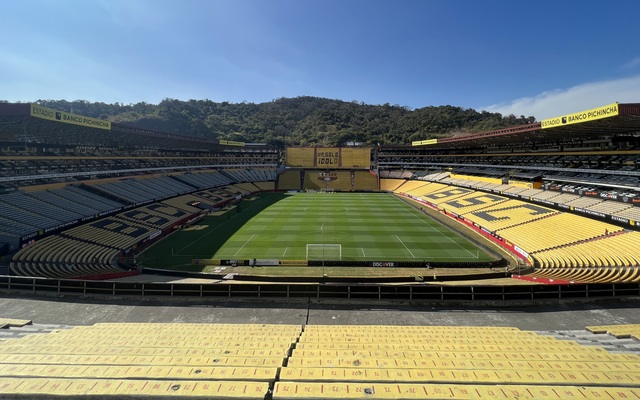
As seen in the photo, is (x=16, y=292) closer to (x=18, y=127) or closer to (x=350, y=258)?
(x=350, y=258)

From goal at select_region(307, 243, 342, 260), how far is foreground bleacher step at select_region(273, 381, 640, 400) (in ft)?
65.4

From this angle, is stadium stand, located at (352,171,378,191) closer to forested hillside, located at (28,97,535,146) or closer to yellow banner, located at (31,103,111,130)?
forested hillside, located at (28,97,535,146)

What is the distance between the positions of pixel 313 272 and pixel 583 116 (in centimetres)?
2692

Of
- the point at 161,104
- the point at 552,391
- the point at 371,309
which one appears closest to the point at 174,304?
the point at 371,309

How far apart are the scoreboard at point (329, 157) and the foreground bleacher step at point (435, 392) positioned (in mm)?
75791

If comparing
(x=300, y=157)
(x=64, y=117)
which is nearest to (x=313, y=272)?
(x=64, y=117)

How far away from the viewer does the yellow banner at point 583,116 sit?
2294 centimetres

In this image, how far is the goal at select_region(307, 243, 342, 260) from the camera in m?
25.4

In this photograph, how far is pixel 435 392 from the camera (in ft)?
16.4

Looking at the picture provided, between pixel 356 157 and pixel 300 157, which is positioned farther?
pixel 356 157

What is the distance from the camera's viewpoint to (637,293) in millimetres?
12570

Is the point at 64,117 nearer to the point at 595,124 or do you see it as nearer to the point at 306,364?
the point at 306,364

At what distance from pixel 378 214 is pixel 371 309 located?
32.7 metres

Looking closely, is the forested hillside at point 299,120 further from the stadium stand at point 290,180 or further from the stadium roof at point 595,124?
the stadium roof at point 595,124
